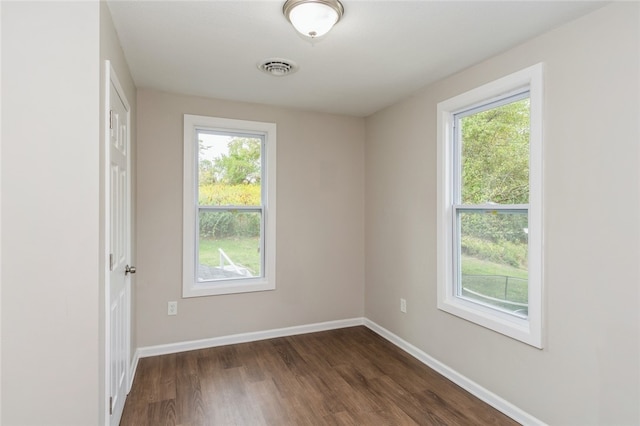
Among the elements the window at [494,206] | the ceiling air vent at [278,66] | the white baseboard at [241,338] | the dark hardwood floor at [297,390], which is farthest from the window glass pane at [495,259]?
the ceiling air vent at [278,66]

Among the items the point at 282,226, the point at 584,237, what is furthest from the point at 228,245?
the point at 584,237

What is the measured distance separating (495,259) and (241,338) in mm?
2438

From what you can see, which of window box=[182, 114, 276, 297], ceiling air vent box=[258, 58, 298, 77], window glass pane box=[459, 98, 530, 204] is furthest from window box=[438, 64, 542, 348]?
window box=[182, 114, 276, 297]

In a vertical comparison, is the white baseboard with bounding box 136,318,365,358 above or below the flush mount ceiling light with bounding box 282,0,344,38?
below

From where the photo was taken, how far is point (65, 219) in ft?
5.25

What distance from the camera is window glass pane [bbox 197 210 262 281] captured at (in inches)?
137

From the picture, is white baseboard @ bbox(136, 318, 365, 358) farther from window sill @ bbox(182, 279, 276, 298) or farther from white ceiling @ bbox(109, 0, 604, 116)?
white ceiling @ bbox(109, 0, 604, 116)

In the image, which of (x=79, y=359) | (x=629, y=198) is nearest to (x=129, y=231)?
(x=79, y=359)

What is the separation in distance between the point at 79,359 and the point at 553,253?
2.55 metres

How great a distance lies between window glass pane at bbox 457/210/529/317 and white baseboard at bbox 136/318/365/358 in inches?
62.4

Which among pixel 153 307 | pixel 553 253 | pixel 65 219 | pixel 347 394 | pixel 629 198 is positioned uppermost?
pixel 629 198

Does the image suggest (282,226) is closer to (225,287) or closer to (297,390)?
(225,287)

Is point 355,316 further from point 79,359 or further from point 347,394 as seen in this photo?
point 79,359

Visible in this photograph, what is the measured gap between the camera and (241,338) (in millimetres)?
3535
